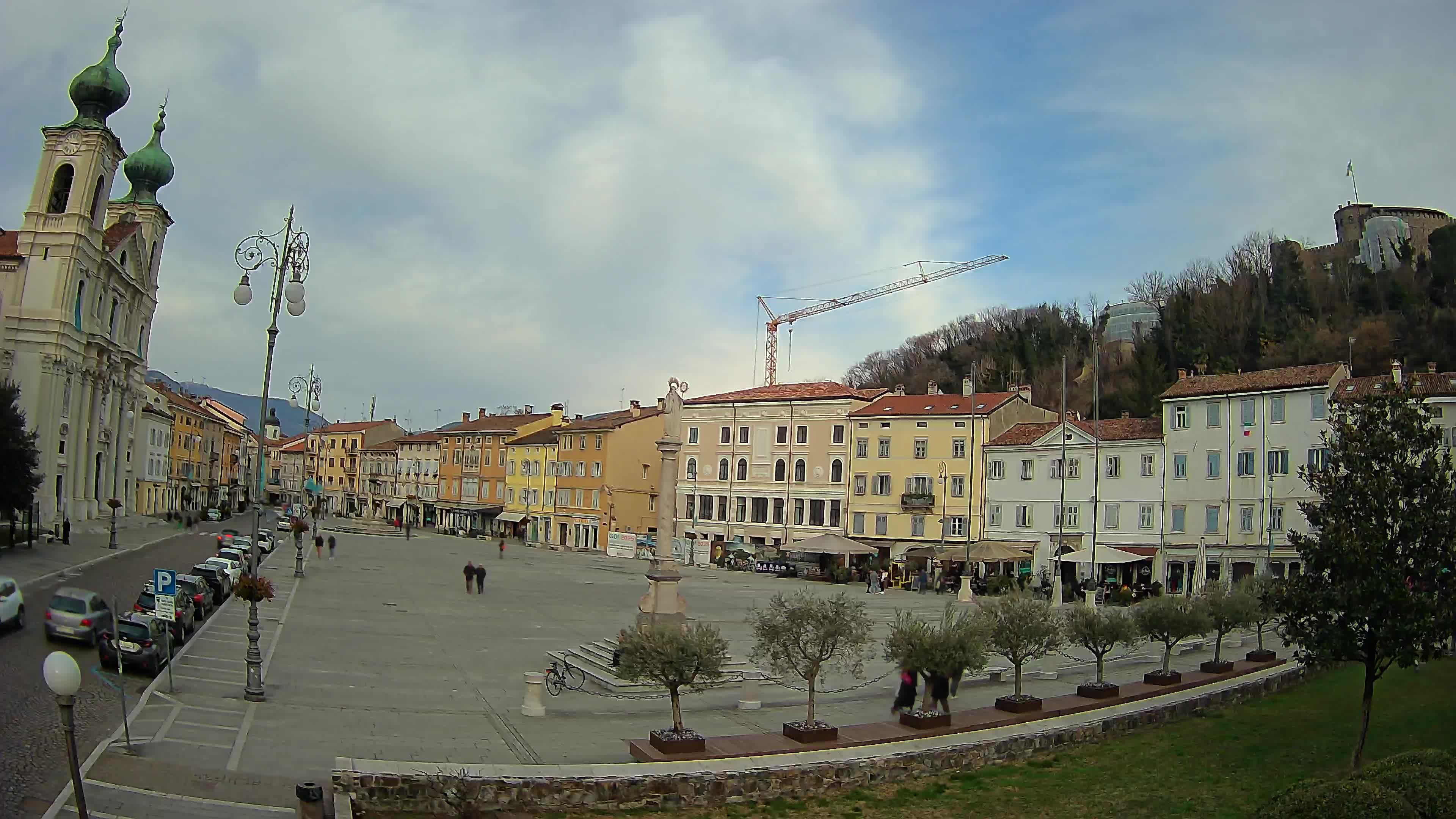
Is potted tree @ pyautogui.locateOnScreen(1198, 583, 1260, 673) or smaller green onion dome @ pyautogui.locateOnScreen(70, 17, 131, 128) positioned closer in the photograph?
potted tree @ pyautogui.locateOnScreen(1198, 583, 1260, 673)

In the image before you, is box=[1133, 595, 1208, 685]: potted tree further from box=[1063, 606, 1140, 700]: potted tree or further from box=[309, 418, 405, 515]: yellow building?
box=[309, 418, 405, 515]: yellow building

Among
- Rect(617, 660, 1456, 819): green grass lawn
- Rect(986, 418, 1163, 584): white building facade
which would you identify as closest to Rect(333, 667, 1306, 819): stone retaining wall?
Rect(617, 660, 1456, 819): green grass lawn

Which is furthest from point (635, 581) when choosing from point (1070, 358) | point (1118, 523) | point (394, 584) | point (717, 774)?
point (1070, 358)

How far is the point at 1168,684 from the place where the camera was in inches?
894

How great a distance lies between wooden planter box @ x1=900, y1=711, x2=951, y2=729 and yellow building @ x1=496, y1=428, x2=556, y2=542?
6885 cm

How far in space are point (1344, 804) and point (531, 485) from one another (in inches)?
3283

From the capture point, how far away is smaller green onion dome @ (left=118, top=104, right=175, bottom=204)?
82625mm

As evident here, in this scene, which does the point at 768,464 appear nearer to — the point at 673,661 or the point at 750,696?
the point at 750,696

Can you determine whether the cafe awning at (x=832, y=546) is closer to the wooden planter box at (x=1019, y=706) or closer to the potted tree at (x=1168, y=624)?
the potted tree at (x=1168, y=624)

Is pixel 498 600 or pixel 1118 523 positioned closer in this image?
pixel 498 600

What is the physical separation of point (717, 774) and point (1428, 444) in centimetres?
1204

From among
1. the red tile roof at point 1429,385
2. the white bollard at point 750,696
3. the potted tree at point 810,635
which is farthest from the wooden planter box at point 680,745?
the red tile roof at point 1429,385

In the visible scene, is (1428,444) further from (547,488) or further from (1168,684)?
(547,488)

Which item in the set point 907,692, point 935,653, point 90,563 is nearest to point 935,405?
point 907,692
